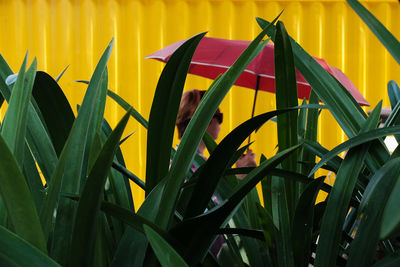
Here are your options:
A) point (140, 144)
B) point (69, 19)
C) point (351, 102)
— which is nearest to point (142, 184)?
point (351, 102)

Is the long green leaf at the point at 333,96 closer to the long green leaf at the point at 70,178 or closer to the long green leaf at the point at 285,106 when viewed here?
the long green leaf at the point at 285,106

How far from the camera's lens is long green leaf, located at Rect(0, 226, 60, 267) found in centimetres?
25

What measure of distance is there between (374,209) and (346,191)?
0.03 meters

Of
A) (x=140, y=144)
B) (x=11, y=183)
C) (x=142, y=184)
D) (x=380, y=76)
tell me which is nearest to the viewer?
(x=11, y=183)

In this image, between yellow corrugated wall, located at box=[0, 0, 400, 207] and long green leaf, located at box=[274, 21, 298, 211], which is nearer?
long green leaf, located at box=[274, 21, 298, 211]

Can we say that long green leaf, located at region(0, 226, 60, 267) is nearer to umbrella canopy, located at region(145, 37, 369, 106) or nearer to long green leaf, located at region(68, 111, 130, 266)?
long green leaf, located at region(68, 111, 130, 266)

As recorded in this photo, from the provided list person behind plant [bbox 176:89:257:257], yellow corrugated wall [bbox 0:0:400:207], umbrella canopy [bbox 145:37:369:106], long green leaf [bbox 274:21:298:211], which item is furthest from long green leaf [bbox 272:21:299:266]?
yellow corrugated wall [bbox 0:0:400:207]

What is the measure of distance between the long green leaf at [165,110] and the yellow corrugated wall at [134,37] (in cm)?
366

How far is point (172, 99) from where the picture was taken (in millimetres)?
363

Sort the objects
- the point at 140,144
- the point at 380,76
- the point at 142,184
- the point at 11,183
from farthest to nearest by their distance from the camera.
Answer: the point at 380,76
the point at 140,144
the point at 142,184
the point at 11,183

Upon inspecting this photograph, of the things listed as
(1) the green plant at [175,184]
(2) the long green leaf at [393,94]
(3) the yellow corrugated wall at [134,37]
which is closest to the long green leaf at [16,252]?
(1) the green plant at [175,184]

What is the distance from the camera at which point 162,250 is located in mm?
282

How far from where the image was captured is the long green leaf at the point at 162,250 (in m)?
0.28

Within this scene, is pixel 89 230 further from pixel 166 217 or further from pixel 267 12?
pixel 267 12
